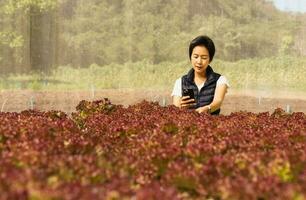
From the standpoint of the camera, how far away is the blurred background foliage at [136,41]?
67.8 ft

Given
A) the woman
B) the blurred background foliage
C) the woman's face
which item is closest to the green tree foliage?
the blurred background foliage

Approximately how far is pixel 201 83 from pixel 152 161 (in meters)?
3.90

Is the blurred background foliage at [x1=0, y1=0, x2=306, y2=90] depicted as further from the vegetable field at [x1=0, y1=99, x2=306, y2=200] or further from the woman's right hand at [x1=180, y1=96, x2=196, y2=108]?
the vegetable field at [x1=0, y1=99, x2=306, y2=200]

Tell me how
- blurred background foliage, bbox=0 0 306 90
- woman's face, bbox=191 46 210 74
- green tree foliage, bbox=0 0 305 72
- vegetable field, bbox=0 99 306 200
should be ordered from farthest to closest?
green tree foliage, bbox=0 0 305 72, blurred background foliage, bbox=0 0 306 90, woman's face, bbox=191 46 210 74, vegetable field, bbox=0 99 306 200

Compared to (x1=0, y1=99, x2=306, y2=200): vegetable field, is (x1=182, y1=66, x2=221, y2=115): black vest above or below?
above

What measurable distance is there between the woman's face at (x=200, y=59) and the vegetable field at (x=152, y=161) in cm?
206

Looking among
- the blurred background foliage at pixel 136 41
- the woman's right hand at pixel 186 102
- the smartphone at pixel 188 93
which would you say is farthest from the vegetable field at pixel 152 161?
the blurred background foliage at pixel 136 41

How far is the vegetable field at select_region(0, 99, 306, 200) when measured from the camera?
2457mm

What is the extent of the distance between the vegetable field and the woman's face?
6.77ft

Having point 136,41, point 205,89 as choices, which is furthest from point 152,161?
point 136,41

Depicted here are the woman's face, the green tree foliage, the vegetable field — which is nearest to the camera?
the vegetable field

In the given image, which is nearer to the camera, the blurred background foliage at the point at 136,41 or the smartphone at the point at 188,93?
the smartphone at the point at 188,93

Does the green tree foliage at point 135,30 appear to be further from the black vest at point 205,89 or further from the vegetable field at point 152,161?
the vegetable field at point 152,161

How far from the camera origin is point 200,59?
280 inches
